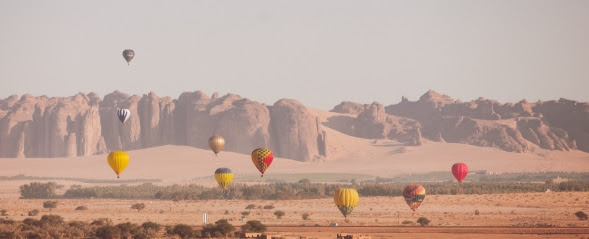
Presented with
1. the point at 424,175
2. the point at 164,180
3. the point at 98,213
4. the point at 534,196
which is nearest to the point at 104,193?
the point at 98,213

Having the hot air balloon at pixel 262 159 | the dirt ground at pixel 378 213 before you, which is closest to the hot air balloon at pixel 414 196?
the dirt ground at pixel 378 213

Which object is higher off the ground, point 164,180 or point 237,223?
point 164,180

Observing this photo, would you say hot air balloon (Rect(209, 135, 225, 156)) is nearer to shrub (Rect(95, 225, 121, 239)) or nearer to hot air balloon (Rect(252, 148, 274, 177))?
hot air balloon (Rect(252, 148, 274, 177))

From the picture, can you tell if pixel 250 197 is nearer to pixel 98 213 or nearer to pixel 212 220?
pixel 98 213

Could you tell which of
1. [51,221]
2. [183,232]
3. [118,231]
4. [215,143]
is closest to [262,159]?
[215,143]

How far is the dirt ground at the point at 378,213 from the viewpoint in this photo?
6359 centimetres

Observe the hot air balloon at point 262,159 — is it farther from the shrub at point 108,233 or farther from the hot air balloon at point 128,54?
the shrub at point 108,233

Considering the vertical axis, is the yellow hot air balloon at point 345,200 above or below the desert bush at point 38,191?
below

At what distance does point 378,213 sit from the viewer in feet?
273

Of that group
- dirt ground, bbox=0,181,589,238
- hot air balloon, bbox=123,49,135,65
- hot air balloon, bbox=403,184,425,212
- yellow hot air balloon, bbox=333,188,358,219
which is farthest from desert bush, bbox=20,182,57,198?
yellow hot air balloon, bbox=333,188,358,219

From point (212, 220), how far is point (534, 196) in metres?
39.2

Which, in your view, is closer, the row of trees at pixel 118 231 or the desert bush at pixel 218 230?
the row of trees at pixel 118 231

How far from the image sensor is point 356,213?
273 ft

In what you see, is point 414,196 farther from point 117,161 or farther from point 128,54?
point 128,54
